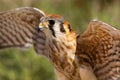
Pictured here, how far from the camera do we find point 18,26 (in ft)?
40.7

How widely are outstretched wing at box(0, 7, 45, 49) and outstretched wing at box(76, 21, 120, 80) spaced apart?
2.81 feet

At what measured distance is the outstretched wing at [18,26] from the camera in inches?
474

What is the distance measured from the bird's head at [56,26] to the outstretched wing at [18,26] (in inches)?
27.1

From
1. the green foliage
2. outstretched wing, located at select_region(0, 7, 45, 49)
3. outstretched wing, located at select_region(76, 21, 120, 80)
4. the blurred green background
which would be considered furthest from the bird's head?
the green foliage

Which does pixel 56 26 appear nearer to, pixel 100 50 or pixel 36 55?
pixel 100 50

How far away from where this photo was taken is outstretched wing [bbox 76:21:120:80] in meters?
11.1

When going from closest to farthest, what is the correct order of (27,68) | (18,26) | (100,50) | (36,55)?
(100,50) → (18,26) → (36,55) → (27,68)

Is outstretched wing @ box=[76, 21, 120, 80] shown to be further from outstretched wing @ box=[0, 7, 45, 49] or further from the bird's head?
outstretched wing @ box=[0, 7, 45, 49]

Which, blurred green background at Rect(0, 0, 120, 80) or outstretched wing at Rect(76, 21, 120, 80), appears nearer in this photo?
outstretched wing at Rect(76, 21, 120, 80)

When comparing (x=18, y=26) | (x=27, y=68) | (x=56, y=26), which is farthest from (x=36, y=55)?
(x=56, y=26)

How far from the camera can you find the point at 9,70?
1589 centimetres

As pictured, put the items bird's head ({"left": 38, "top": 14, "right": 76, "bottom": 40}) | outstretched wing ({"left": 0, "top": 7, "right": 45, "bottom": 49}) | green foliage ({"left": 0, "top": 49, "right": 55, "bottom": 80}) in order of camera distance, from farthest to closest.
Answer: green foliage ({"left": 0, "top": 49, "right": 55, "bottom": 80})
outstretched wing ({"left": 0, "top": 7, "right": 45, "bottom": 49})
bird's head ({"left": 38, "top": 14, "right": 76, "bottom": 40})

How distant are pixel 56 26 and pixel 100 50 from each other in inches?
27.4

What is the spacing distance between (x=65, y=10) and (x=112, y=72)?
786 cm
